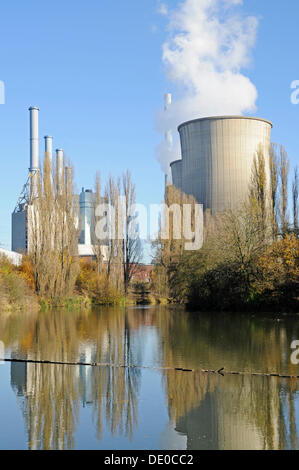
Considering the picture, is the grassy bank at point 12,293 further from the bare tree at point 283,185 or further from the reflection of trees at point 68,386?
the bare tree at point 283,185

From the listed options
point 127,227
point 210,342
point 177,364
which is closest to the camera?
point 177,364

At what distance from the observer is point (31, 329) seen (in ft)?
40.7

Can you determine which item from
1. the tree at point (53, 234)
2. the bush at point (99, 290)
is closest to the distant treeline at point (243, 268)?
the bush at point (99, 290)

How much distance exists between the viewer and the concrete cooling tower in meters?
30.4

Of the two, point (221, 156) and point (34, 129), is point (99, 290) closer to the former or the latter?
point (221, 156)

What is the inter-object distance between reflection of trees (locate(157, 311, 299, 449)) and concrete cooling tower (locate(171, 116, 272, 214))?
22.0 metres

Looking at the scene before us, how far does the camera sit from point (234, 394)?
5215mm

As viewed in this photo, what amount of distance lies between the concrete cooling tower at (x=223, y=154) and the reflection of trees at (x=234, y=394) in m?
22.0

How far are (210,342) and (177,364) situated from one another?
2.53m

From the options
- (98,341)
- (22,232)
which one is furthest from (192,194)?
(98,341)

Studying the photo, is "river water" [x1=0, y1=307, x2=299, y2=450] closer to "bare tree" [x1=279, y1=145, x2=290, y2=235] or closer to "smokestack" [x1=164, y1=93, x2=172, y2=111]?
"bare tree" [x1=279, y1=145, x2=290, y2=235]

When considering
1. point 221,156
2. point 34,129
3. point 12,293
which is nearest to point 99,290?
point 12,293
